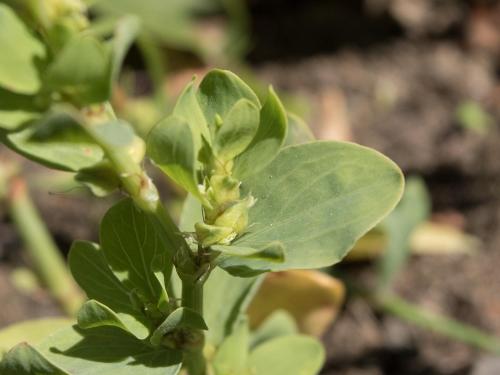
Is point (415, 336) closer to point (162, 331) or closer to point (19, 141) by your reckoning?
point (162, 331)

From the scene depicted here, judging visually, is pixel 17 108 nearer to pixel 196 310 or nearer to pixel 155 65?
pixel 196 310

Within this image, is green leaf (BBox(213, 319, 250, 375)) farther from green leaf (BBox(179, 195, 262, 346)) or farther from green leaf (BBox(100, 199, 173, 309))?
green leaf (BBox(100, 199, 173, 309))

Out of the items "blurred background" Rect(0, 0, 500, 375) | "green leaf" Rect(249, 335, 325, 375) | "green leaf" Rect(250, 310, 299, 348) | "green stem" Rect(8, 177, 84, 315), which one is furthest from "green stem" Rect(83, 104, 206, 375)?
"green stem" Rect(8, 177, 84, 315)

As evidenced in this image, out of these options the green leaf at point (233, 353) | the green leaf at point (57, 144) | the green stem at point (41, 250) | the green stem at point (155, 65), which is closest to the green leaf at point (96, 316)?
the green leaf at point (57, 144)

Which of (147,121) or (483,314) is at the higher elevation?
(147,121)

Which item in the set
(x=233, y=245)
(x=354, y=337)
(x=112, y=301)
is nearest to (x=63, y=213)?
(x=354, y=337)

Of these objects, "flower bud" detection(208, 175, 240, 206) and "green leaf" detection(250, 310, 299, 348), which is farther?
"green leaf" detection(250, 310, 299, 348)
